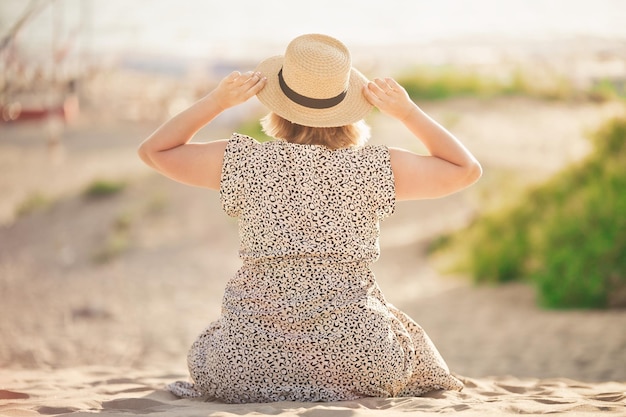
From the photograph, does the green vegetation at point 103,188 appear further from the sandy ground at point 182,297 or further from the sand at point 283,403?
the sand at point 283,403

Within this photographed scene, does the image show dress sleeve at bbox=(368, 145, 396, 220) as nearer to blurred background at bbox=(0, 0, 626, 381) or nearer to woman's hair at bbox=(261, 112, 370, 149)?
woman's hair at bbox=(261, 112, 370, 149)

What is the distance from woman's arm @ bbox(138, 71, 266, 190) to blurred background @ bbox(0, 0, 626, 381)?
9.35ft

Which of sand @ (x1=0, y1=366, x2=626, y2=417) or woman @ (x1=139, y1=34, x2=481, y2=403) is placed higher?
woman @ (x1=139, y1=34, x2=481, y2=403)

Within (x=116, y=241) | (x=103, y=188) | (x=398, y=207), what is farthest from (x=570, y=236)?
(x=103, y=188)

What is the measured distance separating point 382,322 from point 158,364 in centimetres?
323

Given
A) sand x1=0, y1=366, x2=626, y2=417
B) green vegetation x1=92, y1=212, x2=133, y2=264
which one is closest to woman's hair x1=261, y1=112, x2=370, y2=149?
sand x1=0, y1=366, x2=626, y2=417

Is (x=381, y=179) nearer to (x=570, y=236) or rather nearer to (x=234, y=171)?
(x=234, y=171)

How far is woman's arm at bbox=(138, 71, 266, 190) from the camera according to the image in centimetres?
271

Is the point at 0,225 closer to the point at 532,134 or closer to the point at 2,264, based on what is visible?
the point at 2,264

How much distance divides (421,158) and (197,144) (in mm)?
767

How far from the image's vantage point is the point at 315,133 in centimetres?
274

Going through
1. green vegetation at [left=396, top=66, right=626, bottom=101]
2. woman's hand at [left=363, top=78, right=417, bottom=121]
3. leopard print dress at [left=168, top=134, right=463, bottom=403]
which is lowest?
leopard print dress at [left=168, top=134, right=463, bottom=403]

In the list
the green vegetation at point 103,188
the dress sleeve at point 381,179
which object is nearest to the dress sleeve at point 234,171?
the dress sleeve at point 381,179

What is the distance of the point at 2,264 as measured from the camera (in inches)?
389
